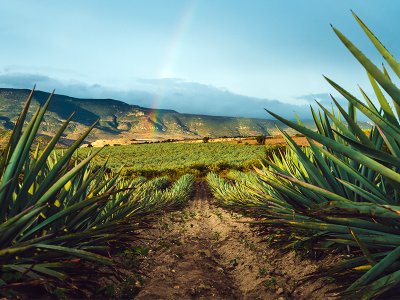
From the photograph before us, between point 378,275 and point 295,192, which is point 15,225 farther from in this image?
point 295,192

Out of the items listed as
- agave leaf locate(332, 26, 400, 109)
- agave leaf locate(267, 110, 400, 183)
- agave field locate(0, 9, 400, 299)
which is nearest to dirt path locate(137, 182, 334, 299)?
agave field locate(0, 9, 400, 299)

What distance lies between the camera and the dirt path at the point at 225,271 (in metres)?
3.84

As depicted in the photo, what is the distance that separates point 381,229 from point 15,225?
232cm

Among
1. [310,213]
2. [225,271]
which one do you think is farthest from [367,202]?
[225,271]

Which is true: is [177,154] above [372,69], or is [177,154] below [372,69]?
below

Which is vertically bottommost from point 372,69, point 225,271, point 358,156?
point 225,271

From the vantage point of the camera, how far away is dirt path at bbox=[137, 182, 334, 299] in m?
3.84

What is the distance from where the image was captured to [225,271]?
209 inches

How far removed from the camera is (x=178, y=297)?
12.6 feet

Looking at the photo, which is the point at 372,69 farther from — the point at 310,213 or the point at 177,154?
the point at 177,154

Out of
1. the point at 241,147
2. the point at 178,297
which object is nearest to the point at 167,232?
the point at 178,297

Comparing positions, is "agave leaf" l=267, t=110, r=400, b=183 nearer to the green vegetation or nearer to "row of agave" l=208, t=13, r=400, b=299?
"row of agave" l=208, t=13, r=400, b=299

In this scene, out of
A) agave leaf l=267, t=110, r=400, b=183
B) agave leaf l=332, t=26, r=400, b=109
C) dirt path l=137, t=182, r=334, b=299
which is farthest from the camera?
dirt path l=137, t=182, r=334, b=299

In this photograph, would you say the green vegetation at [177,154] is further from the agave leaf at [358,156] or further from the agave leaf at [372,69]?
the agave leaf at [372,69]
